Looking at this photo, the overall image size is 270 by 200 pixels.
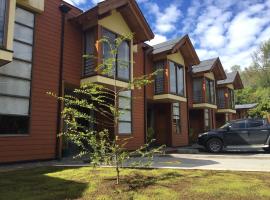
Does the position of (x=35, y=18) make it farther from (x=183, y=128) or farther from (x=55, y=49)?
(x=183, y=128)

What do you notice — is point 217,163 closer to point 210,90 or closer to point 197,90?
point 197,90

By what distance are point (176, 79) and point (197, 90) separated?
4.76 metres

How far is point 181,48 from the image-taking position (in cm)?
1972

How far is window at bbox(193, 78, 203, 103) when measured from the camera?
22594 mm

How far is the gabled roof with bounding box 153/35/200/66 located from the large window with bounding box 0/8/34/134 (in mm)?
9342

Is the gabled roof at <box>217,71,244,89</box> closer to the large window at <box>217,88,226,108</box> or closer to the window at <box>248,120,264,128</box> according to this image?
the large window at <box>217,88,226,108</box>

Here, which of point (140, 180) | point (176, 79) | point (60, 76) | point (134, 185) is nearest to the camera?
point (134, 185)

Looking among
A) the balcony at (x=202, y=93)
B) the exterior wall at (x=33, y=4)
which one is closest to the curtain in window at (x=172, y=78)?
the balcony at (x=202, y=93)

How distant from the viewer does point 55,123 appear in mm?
11383

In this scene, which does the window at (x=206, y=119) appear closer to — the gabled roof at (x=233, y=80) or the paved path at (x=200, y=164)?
the gabled roof at (x=233, y=80)

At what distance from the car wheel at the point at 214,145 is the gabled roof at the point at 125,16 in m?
7.08

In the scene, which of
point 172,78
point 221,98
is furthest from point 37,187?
point 221,98

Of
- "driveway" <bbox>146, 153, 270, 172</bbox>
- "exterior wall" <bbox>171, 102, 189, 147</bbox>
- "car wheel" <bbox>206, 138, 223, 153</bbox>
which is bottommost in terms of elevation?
"driveway" <bbox>146, 153, 270, 172</bbox>

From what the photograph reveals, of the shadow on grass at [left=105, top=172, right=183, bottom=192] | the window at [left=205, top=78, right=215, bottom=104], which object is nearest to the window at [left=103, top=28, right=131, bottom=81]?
the shadow on grass at [left=105, top=172, right=183, bottom=192]
